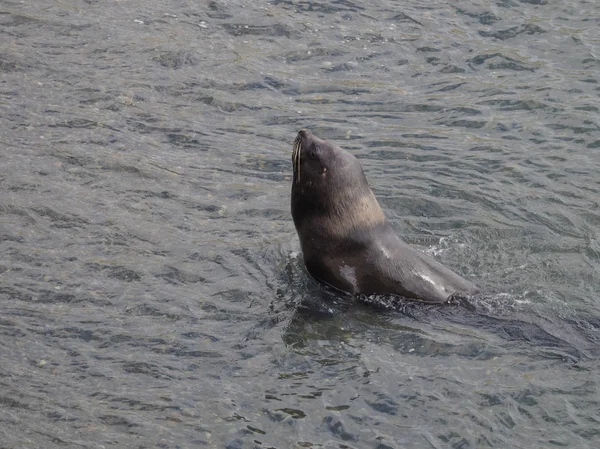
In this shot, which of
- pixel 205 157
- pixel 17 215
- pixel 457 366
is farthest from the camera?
pixel 205 157

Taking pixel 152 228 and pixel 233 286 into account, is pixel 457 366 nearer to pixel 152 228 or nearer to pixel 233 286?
pixel 233 286

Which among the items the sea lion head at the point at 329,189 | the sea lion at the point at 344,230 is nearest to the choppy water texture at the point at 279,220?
the sea lion at the point at 344,230

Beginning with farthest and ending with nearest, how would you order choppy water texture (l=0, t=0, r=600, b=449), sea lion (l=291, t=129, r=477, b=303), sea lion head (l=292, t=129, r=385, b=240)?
1. sea lion head (l=292, t=129, r=385, b=240)
2. sea lion (l=291, t=129, r=477, b=303)
3. choppy water texture (l=0, t=0, r=600, b=449)

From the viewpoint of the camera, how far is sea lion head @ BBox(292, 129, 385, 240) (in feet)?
29.8

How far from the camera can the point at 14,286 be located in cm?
838

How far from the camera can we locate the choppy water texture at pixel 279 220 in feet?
23.7

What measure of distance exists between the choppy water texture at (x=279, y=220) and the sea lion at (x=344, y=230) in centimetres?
27

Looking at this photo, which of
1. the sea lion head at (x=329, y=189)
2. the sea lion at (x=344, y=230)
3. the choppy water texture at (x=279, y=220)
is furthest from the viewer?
the sea lion head at (x=329, y=189)

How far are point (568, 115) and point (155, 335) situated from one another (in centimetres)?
646

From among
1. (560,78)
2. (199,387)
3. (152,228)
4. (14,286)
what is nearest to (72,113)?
(152,228)

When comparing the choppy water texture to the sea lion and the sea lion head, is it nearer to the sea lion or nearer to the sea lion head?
the sea lion

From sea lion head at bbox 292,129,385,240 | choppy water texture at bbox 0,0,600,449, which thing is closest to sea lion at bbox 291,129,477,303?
sea lion head at bbox 292,129,385,240

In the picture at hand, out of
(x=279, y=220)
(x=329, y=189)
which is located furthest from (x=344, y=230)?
(x=279, y=220)

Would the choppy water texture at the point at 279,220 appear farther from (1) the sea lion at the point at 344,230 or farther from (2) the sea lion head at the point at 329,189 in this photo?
(2) the sea lion head at the point at 329,189
